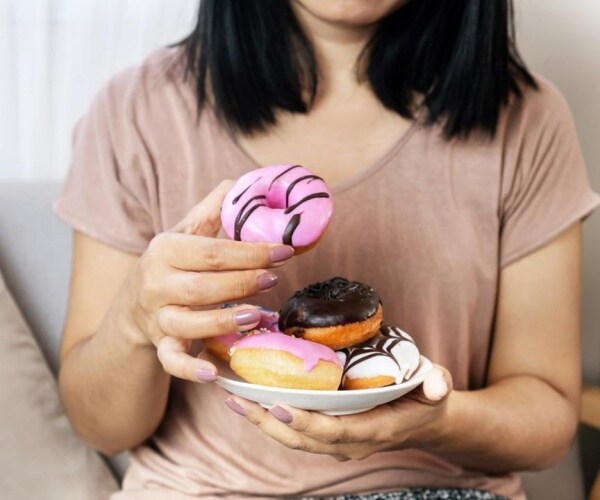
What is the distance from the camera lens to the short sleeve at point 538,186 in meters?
1.09

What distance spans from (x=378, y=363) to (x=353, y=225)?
35 centimetres

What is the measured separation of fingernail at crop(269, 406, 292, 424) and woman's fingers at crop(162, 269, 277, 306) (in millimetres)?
97

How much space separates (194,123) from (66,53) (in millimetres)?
456

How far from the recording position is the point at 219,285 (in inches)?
27.2

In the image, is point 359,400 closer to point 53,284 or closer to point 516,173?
point 516,173

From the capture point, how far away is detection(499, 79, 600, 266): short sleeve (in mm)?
1087

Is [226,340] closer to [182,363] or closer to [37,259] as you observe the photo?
[182,363]

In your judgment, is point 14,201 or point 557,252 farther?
point 14,201

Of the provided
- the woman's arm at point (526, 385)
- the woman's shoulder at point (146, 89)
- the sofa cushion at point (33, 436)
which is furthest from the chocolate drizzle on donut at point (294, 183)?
the sofa cushion at point (33, 436)

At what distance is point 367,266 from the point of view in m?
1.06

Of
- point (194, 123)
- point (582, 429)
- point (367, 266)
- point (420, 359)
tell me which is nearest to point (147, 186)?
point (194, 123)

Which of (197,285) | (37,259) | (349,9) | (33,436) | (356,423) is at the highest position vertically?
(349,9)

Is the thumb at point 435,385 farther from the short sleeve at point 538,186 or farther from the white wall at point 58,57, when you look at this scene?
the white wall at point 58,57

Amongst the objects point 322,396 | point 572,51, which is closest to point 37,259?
point 322,396
